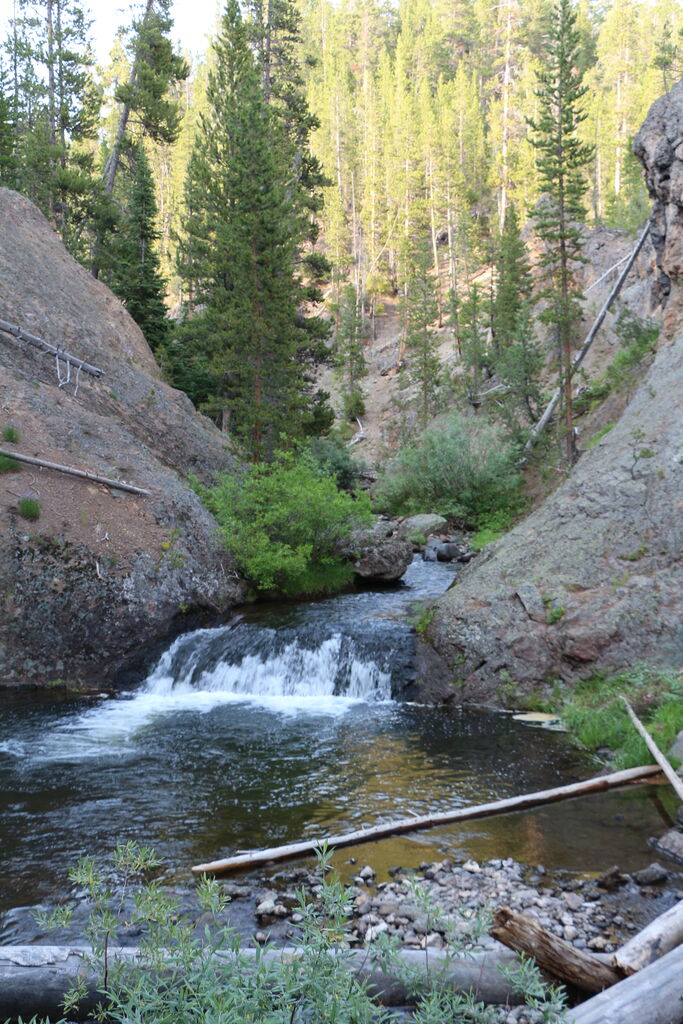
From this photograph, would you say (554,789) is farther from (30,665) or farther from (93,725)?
(30,665)

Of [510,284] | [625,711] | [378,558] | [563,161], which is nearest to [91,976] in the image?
[625,711]

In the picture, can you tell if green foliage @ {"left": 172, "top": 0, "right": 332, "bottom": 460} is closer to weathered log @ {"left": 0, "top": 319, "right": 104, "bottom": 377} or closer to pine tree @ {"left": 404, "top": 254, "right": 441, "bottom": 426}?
weathered log @ {"left": 0, "top": 319, "right": 104, "bottom": 377}

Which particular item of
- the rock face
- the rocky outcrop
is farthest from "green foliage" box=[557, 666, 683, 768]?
the rocky outcrop

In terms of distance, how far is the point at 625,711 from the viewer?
30.5 feet

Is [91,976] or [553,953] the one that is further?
[553,953]

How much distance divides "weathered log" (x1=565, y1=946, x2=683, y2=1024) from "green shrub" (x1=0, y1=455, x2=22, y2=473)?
46.4 ft

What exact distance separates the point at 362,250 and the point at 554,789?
6844 cm

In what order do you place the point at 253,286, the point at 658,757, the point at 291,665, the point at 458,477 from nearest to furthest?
the point at 658,757, the point at 291,665, the point at 253,286, the point at 458,477

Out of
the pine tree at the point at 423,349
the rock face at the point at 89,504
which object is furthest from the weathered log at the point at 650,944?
the pine tree at the point at 423,349

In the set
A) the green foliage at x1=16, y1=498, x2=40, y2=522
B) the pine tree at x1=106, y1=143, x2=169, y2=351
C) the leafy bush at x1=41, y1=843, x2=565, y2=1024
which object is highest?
Answer: the pine tree at x1=106, y1=143, x2=169, y2=351

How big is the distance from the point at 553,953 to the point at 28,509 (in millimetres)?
12628

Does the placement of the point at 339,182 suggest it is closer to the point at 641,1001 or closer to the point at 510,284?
the point at 510,284

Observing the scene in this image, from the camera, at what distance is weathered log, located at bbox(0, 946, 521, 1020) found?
3.91 metres

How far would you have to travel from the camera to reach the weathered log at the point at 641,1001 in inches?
137
